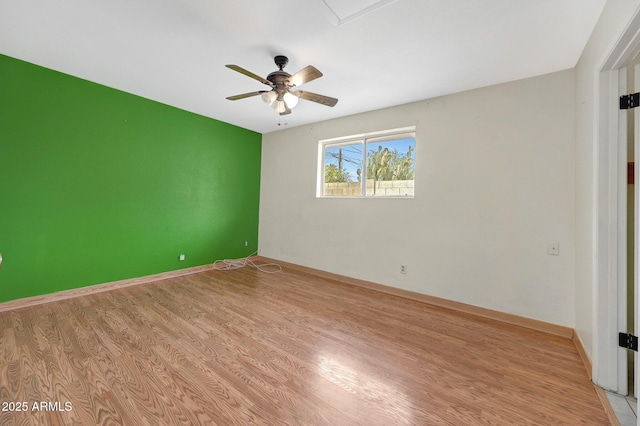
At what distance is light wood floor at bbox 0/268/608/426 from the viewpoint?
1.33 meters

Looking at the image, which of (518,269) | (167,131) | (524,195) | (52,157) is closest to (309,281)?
(518,269)

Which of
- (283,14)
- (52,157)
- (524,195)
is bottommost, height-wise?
(524,195)

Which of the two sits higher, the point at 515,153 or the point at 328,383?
the point at 515,153

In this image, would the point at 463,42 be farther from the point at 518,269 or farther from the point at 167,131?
the point at 167,131

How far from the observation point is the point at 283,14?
5.92 ft

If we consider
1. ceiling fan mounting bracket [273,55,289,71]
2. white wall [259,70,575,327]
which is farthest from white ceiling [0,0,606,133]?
white wall [259,70,575,327]

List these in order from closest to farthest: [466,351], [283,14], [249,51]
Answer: [283,14], [466,351], [249,51]

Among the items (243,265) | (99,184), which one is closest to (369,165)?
(243,265)

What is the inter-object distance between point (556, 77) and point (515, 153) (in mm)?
764

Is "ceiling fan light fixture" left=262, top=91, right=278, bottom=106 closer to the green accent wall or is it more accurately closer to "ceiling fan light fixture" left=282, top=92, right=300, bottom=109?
"ceiling fan light fixture" left=282, top=92, right=300, bottom=109

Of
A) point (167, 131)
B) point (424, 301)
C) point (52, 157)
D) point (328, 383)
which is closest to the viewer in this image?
point (328, 383)

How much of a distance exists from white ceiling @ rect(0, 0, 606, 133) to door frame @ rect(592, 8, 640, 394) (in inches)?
24.9

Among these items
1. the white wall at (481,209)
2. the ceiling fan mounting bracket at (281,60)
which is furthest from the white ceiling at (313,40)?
the white wall at (481,209)

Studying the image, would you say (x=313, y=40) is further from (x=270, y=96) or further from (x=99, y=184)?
(x=99, y=184)
